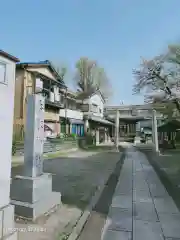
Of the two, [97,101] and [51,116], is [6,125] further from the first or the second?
[97,101]

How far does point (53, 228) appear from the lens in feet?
12.6

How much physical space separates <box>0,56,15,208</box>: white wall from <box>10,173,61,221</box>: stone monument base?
1418 mm

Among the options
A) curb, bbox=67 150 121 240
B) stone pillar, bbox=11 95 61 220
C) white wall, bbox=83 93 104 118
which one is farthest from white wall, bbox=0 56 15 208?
white wall, bbox=83 93 104 118

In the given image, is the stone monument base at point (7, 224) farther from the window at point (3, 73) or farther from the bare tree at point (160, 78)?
the bare tree at point (160, 78)

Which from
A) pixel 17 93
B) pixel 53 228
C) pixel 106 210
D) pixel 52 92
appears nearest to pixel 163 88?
pixel 52 92

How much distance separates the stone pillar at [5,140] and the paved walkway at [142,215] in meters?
1.61

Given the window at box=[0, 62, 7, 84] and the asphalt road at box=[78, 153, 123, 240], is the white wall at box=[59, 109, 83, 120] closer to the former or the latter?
the asphalt road at box=[78, 153, 123, 240]

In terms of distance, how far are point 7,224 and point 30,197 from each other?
1492 mm

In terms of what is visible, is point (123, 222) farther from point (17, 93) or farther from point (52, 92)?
point (52, 92)

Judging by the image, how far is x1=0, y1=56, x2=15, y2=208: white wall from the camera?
9.44 feet

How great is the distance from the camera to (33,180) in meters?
4.43

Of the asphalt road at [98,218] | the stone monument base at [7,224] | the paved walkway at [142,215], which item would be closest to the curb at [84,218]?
the asphalt road at [98,218]

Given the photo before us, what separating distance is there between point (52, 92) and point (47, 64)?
9.25 feet

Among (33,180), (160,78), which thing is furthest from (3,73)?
(160,78)
